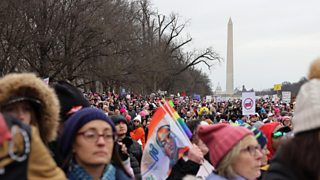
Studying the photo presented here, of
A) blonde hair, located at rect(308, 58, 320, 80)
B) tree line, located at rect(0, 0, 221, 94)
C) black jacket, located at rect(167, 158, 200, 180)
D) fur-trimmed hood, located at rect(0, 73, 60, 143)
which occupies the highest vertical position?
tree line, located at rect(0, 0, 221, 94)

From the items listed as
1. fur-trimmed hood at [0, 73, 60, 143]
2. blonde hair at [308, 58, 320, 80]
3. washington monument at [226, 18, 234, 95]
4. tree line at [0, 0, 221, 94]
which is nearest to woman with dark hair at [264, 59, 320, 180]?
blonde hair at [308, 58, 320, 80]

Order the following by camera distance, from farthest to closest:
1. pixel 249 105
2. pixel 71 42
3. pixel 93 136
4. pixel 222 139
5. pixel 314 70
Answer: pixel 71 42, pixel 249 105, pixel 222 139, pixel 93 136, pixel 314 70

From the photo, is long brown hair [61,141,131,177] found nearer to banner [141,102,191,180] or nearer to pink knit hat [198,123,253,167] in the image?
pink knit hat [198,123,253,167]

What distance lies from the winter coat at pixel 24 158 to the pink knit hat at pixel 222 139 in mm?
1455

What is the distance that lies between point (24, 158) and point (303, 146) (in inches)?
54.5

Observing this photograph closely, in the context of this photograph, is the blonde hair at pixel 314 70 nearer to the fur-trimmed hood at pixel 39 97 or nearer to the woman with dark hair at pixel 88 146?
the woman with dark hair at pixel 88 146

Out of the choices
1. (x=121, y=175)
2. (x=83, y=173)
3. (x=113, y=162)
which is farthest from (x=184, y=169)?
(x=83, y=173)

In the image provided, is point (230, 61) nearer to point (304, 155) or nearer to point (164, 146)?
point (164, 146)

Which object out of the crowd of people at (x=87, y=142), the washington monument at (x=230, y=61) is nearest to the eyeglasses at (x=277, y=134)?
the crowd of people at (x=87, y=142)

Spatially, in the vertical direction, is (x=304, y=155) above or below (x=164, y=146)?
above

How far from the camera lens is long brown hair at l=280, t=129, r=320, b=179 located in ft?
8.39

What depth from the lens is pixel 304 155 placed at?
258 cm

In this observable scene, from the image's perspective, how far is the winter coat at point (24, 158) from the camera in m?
2.16

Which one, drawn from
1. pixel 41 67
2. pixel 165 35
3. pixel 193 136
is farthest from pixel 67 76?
pixel 165 35
